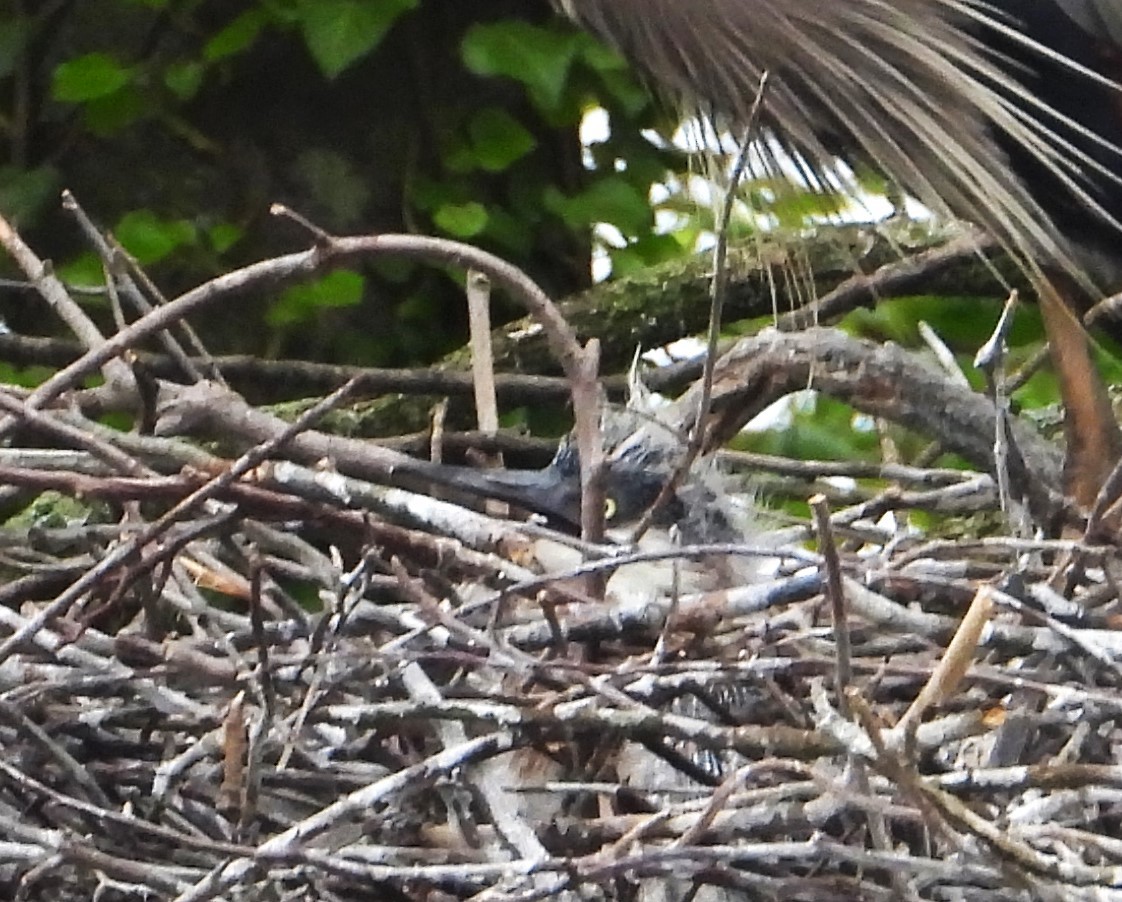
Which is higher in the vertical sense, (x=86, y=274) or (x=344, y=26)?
(x=344, y=26)

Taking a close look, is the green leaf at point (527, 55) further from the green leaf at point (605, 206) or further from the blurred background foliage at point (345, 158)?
the green leaf at point (605, 206)

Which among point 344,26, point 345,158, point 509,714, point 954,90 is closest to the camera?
point 509,714

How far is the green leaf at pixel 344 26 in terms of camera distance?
162cm

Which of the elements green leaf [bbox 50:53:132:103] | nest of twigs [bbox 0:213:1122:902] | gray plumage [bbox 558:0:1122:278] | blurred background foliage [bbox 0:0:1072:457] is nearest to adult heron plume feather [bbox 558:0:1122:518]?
gray plumage [bbox 558:0:1122:278]

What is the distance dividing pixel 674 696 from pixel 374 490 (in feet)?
0.63

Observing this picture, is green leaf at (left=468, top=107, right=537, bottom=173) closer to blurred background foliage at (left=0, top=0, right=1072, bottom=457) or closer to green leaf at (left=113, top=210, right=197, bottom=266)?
blurred background foliage at (left=0, top=0, right=1072, bottom=457)

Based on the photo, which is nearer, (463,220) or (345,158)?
(463,220)

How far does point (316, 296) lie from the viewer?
5.22 feet

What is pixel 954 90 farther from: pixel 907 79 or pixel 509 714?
pixel 509 714

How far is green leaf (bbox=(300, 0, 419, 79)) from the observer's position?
1615 millimetres

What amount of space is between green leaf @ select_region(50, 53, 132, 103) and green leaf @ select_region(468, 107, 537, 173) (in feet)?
1.17

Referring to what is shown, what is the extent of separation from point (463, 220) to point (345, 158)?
293 millimetres

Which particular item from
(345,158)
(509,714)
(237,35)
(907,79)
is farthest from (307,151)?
(509,714)

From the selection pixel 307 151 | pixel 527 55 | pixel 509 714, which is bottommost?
pixel 509 714
